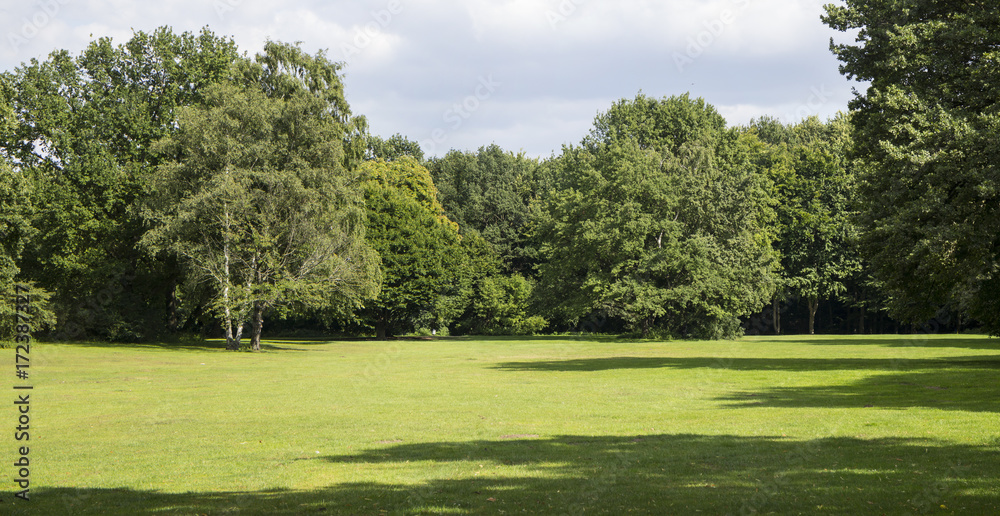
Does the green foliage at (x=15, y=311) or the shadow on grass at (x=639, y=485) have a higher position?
the green foliage at (x=15, y=311)

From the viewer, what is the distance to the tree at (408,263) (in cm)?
7619

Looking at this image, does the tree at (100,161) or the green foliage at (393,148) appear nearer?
the tree at (100,161)

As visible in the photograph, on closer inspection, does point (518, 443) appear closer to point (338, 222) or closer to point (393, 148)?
point (338, 222)

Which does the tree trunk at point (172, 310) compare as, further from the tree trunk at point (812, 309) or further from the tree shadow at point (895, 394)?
the tree trunk at point (812, 309)

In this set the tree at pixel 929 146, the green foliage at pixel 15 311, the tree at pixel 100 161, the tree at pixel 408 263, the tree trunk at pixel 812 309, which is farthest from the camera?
the tree trunk at pixel 812 309

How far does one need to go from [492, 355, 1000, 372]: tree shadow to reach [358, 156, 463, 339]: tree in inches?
1505

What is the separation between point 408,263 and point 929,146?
2239 inches

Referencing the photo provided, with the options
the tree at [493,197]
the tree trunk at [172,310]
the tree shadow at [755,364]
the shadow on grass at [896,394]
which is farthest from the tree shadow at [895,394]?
the tree at [493,197]

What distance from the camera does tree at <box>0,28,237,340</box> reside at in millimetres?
52781

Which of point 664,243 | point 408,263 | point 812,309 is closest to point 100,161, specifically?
point 408,263

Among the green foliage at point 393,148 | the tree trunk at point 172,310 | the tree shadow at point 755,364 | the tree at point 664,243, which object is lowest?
the tree shadow at point 755,364

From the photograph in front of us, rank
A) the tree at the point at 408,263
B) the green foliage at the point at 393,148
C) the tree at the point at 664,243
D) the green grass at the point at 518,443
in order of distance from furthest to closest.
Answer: the green foliage at the point at 393,148
the tree at the point at 408,263
the tree at the point at 664,243
the green grass at the point at 518,443

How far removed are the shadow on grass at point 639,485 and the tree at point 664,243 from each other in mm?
49188

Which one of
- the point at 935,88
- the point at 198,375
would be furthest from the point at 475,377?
the point at 935,88
